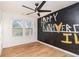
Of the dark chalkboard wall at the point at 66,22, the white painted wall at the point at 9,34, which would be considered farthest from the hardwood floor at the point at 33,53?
the white painted wall at the point at 9,34

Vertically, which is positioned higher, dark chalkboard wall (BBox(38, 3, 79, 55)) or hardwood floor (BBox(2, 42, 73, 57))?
dark chalkboard wall (BBox(38, 3, 79, 55))

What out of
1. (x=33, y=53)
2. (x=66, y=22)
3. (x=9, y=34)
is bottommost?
(x=33, y=53)

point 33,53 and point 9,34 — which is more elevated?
point 9,34

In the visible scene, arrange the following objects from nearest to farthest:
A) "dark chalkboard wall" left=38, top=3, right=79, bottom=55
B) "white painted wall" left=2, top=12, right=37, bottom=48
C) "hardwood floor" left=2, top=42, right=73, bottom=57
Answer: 1. "dark chalkboard wall" left=38, top=3, right=79, bottom=55
2. "hardwood floor" left=2, top=42, right=73, bottom=57
3. "white painted wall" left=2, top=12, right=37, bottom=48

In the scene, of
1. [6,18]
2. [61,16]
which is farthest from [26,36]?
[61,16]

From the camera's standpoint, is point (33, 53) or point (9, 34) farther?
point (9, 34)

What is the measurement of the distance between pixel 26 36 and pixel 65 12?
3.39 metres

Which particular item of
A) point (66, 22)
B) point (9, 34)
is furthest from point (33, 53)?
point (9, 34)

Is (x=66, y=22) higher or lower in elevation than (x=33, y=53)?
higher

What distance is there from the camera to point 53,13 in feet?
13.9

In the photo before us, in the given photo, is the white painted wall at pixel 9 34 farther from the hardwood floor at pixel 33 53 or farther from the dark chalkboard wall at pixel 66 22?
the dark chalkboard wall at pixel 66 22

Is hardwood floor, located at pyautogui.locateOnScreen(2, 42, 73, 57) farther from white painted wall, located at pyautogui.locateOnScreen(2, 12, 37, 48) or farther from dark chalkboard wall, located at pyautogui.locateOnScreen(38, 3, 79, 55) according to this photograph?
white painted wall, located at pyautogui.locateOnScreen(2, 12, 37, 48)

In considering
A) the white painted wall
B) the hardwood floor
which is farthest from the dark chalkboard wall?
the white painted wall

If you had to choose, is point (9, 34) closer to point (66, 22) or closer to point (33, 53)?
point (33, 53)
